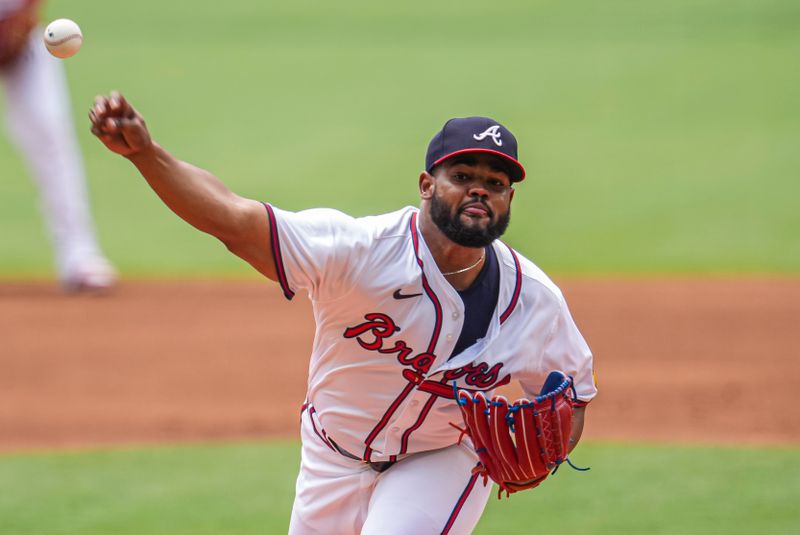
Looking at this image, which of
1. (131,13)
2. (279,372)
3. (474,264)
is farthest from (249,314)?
(131,13)

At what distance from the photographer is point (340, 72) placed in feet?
63.2

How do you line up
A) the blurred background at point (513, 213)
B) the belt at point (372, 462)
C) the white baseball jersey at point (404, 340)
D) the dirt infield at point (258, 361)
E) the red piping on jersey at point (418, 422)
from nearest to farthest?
the white baseball jersey at point (404, 340) < the red piping on jersey at point (418, 422) < the belt at point (372, 462) < the blurred background at point (513, 213) < the dirt infield at point (258, 361)

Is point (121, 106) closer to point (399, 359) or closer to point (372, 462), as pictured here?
point (399, 359)

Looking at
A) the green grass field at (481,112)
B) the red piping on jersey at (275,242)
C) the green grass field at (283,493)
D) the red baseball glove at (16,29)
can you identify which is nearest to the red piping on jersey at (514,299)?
the red piping on jersey at (275,242)

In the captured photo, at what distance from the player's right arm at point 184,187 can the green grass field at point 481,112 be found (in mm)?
8662

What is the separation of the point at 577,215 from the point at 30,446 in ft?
25.9

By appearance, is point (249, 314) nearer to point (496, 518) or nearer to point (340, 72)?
point (496, 518)

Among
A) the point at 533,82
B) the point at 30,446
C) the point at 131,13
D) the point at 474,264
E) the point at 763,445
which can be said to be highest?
the point at 131,13

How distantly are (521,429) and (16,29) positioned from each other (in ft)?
23.5

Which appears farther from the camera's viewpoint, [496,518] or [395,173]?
[395,173]

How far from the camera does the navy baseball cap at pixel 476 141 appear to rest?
3639 mm

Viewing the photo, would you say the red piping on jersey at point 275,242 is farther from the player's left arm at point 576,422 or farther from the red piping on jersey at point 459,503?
the player's left arm at point 576,422

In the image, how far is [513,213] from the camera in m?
13.7

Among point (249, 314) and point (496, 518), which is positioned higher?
point (249, 314)
